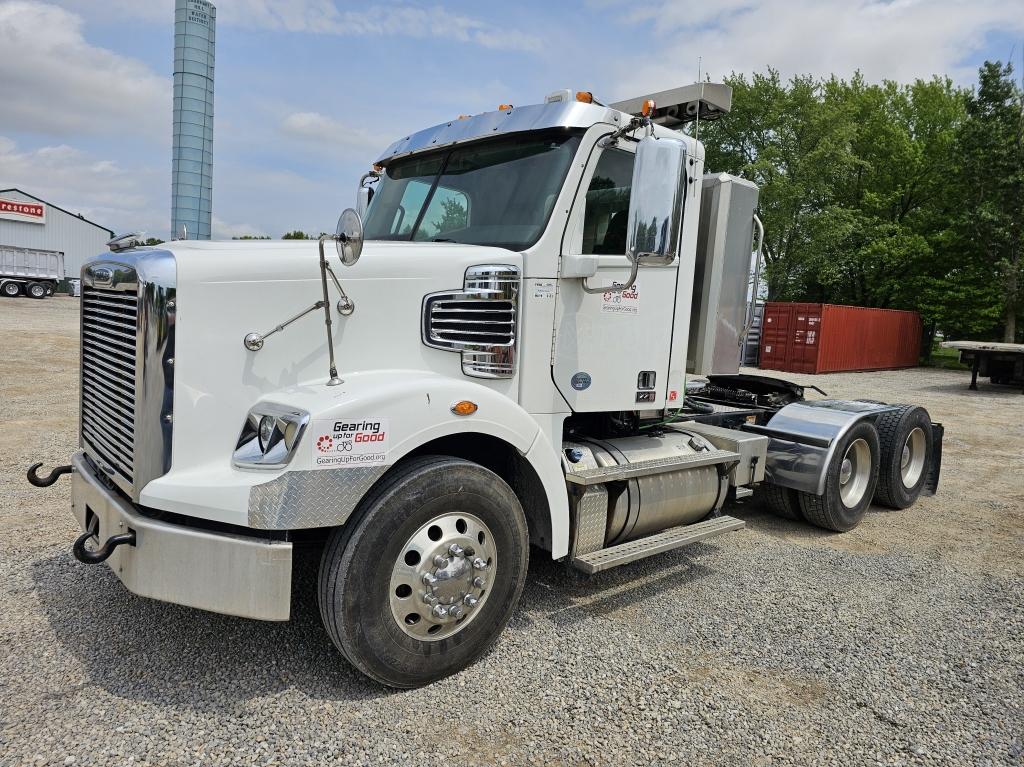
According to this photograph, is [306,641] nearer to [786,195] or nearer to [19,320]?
[19,320]

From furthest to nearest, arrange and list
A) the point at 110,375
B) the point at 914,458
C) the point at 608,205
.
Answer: the point at 914,458 → the point at 608,205 → the point at 110,375

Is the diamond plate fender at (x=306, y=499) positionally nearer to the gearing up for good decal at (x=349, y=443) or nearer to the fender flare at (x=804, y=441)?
the gearing up for good decal at (x=349, y=443)

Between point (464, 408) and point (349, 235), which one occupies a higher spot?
point (349, 235)

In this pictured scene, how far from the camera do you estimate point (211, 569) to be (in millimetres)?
2756

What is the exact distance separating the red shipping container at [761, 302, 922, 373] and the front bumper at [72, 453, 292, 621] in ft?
79.8

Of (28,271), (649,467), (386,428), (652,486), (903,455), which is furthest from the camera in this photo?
(28,271)

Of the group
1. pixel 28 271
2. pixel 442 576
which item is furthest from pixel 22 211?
pixel 442 576

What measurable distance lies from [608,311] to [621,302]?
0.11 meters

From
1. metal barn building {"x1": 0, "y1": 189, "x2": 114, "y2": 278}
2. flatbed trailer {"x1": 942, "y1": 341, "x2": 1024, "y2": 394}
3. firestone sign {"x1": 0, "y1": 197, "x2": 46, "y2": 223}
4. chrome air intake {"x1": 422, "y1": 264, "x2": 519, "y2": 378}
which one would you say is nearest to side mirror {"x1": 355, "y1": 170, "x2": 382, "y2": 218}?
chrome air intake {"x1": 422, "y1": 264, "x2": 519, "y2": 378}

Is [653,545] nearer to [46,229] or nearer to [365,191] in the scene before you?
[365,191]

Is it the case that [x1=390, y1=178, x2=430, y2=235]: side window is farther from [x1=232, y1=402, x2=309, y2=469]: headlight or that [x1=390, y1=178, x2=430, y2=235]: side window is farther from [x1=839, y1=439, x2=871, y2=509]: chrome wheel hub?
[x1=839, y1=439, x2=871, y2=509]: chrome wheel hub

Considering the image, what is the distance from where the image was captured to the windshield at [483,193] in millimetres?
3729

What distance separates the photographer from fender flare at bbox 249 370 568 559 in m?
2.72

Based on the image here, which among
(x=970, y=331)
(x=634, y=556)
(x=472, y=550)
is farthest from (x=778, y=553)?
(x=970, y=331)
